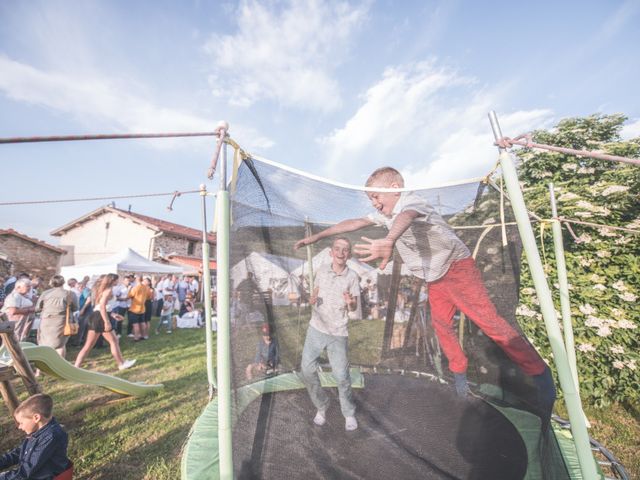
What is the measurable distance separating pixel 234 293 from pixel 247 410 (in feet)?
2.36

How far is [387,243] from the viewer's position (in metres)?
2.00

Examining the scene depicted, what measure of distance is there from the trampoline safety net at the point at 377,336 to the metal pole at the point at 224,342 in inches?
8.1

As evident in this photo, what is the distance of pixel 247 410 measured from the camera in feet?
6.33

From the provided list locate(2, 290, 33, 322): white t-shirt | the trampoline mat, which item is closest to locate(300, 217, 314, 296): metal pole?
the trampoline mat

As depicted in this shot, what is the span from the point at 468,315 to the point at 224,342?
151 centimetres

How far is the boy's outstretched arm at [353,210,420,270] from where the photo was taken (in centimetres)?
200

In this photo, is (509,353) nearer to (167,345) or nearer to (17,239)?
(167,345)

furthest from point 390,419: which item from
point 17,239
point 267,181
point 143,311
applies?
point 17,239

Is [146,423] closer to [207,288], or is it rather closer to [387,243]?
[207,288]

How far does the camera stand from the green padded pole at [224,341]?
5.23 feet

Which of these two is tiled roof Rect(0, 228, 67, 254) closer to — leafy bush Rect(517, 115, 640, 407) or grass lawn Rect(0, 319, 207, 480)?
grass lawn Rect(0, 319, 207, 480)

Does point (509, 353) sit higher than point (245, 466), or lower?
higher

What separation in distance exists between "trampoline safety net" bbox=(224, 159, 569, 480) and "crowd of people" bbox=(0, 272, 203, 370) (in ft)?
6.58

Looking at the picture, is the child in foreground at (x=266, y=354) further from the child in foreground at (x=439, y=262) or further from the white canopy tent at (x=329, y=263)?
the child in foreground at (x=439, y=262)
